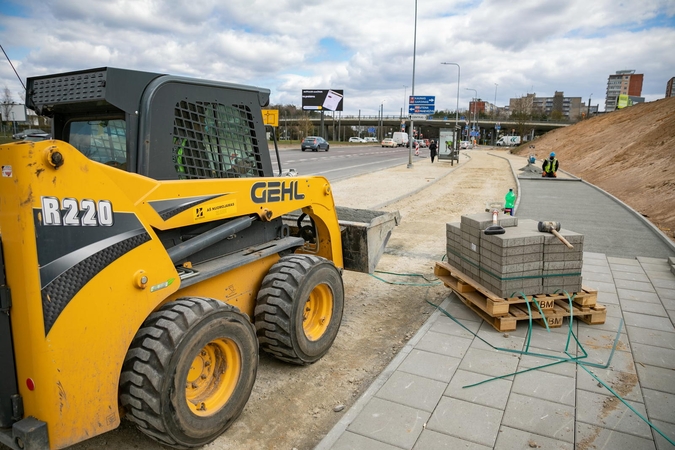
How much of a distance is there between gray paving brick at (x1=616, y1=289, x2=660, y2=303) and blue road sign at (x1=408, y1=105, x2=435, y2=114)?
24783mm

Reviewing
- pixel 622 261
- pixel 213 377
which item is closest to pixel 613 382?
pixel 213 377

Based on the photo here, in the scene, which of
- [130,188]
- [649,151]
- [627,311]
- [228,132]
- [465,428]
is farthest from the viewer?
[649,151]

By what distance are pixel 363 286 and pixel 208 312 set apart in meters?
4.20

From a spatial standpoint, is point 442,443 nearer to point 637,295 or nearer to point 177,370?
point 177,370

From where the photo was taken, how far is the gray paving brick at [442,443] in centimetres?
346

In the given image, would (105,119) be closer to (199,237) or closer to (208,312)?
(199,237)

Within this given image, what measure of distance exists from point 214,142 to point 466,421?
308cm

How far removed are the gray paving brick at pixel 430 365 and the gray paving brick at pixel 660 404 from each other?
1.59 meters

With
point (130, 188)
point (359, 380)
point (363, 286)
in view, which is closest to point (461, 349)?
point (359, 380)

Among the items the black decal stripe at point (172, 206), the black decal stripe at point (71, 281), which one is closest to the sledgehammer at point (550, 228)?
the black decal stripe at point (172, 206)

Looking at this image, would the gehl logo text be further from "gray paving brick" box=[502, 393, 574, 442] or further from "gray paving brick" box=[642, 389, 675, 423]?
"gray paving brick" box=[642, 389, 675, 423]

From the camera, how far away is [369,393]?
4137 millimetres

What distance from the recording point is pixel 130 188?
3.17 meters

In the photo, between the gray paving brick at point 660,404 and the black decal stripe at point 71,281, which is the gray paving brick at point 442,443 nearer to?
the gray paving brick at point 660,404
